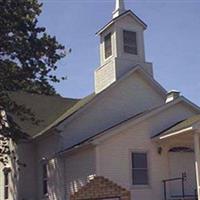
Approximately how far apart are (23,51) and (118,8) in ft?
25.6

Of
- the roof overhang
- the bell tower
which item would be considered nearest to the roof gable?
the bell tower

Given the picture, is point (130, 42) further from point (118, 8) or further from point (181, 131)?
point (181, 131)

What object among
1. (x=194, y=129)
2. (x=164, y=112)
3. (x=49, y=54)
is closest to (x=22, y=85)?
(x=49, y=54)

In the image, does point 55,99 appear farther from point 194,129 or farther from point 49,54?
point 194,129

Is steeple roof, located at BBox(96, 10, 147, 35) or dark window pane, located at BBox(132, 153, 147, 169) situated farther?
steeple roof, located at BBox(96, 10, 147, 35)

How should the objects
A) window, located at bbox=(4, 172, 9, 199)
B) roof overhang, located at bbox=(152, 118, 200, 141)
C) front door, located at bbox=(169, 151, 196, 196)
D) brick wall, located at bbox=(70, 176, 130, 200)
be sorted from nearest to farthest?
roof overhang, located at bbox=(152, 118, 200, 141)
brick wall, located at bbox=(70, 176, 130, 200)
front door, located at bbox=(169, 151, 196, 196)
window, located at bbox=(4, 172, 9, 199)

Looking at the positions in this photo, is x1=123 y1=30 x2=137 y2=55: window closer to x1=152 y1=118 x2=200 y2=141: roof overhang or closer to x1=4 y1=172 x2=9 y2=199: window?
x1=152 y1=118 x2=200 y2=141: roof overhang

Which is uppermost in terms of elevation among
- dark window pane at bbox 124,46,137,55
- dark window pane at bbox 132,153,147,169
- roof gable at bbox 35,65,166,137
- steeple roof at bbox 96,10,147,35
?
steeple roof at bbox 96,10,147,35

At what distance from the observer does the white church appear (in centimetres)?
1977

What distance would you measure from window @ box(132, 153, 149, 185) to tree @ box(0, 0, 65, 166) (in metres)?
4.99

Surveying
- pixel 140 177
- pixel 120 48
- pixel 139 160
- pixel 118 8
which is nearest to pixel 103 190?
pixel 140 177

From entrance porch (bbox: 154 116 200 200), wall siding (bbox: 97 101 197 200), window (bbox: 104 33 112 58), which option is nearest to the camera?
entrance porch (bbox: 154 116 200 200)

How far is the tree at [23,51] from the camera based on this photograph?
20.8 m

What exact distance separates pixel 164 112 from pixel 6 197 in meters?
11.0
